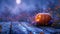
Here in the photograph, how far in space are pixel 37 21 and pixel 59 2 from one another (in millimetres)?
→ 521

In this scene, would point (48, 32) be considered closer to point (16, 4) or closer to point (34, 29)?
point (34, 29)

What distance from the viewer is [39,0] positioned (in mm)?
2809

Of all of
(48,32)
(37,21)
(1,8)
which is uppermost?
(1,8)

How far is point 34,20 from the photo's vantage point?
281 cm

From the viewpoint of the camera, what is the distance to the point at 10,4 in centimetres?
279

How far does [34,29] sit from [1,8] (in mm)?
695

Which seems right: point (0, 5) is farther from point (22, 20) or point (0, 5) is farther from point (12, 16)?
point (22, 20)

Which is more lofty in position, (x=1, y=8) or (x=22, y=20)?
(x=1, y=8)

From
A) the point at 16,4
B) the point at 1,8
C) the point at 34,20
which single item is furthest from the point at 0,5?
the point at 34,20

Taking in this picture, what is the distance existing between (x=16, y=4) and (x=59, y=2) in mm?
770

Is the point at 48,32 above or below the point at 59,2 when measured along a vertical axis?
below

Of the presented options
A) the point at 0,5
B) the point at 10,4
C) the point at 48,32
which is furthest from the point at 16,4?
the point at 48,32

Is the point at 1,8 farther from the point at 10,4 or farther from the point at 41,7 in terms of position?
the point at 41,7

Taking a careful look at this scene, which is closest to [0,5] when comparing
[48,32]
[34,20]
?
[34,20]
